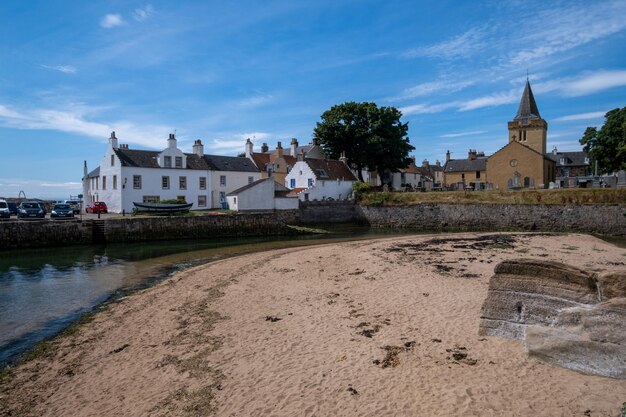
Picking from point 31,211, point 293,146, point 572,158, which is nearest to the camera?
point 31,211

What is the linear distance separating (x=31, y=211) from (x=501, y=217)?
42237mm

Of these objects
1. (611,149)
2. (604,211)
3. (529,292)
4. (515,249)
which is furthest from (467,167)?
(529,292)

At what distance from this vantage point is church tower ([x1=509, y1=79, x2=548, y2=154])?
59656 millimetres

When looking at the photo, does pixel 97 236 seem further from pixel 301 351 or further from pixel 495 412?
pixel 495 412

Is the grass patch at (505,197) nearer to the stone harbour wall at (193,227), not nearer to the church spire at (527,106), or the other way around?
the stone harbour wall at (193,227)

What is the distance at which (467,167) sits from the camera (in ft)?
238

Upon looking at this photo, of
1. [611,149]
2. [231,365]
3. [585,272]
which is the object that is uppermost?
[611,149]

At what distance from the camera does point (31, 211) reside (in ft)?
107

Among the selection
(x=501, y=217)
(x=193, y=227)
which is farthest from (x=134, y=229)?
(x=501, y=217)

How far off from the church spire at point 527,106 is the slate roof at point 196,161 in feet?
141

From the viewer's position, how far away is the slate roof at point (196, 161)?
42.2 meters

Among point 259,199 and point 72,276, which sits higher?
point 259,199

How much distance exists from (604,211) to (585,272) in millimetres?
33396

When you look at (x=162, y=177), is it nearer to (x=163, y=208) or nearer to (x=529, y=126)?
(x=163, y=208)
